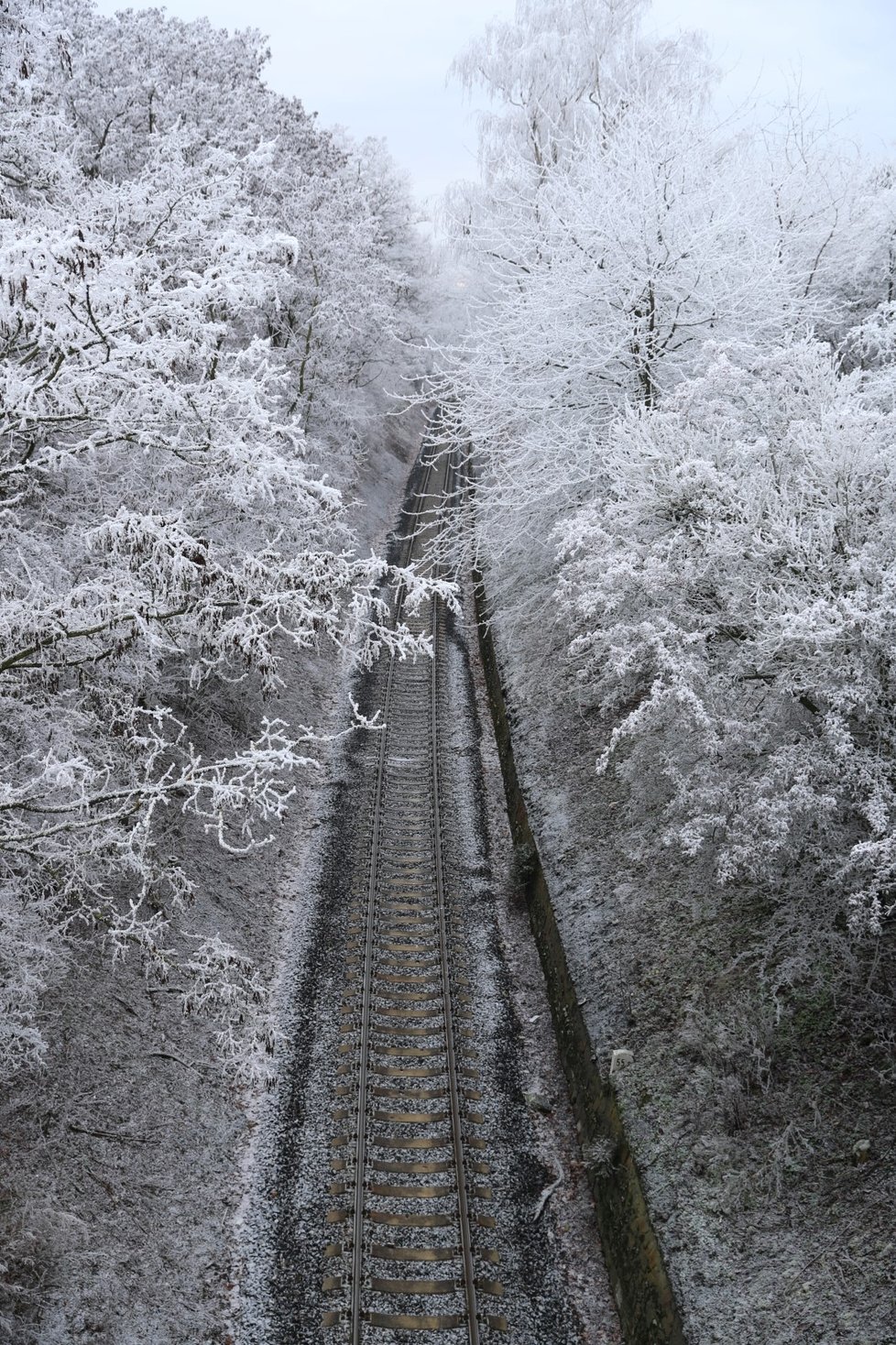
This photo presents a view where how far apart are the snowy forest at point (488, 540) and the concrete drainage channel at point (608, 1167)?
1251 millimetres

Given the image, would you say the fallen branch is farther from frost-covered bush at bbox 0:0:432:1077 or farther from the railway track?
frost-covered bush at bbox 0:0:432:1077

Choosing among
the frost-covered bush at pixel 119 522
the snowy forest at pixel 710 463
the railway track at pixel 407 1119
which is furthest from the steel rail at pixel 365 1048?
the snowy forest at pixel 710 463

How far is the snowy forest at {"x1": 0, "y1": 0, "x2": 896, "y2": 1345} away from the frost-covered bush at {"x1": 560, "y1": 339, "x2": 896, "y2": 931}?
54mm

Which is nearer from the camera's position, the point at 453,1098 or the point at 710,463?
the point at 710,463

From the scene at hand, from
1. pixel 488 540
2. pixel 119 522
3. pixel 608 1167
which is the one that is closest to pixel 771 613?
pixel 608 1167

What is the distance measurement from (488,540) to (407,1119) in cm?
1147

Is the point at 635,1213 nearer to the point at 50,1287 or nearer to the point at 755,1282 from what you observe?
the point at 755,1282

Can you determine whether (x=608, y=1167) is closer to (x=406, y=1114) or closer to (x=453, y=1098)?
(x=453, y=1098)

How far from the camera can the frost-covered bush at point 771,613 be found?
827 centimetres

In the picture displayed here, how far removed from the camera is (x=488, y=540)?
18.7 metres

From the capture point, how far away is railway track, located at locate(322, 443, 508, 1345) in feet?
27.6

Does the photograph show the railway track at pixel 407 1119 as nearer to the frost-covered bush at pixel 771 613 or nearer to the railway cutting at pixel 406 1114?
the railway cutting at pixel 406 1114

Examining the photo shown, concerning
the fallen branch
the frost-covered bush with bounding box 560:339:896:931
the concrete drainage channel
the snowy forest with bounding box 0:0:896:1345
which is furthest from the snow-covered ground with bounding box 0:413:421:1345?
the frost-covered bush with bounding box 560:339:896:931

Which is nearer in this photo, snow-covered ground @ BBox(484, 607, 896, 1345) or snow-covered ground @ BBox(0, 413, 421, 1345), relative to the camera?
snow-covered ground @ BBox(484, 607, 896, 1345)
